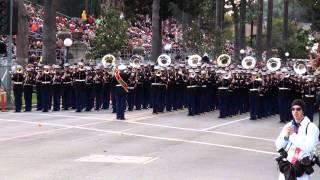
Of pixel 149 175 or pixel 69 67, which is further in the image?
pixel 69 67

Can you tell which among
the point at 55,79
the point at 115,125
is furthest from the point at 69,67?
the point at 115,125

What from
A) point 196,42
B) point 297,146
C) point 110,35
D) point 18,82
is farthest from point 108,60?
point 196,42

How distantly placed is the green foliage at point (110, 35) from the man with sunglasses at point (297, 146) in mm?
30813

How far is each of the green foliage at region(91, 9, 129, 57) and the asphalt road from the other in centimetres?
1502

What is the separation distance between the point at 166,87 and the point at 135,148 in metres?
11.0

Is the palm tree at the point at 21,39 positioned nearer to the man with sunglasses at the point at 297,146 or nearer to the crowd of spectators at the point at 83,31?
the crowd of spectators at the point at 83,31

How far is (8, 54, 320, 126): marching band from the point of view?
25.4 metres

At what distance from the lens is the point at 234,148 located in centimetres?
1655

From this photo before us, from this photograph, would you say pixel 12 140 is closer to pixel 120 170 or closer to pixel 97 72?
pixel 120 170

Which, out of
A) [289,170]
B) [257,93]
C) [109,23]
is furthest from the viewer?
[109,23]

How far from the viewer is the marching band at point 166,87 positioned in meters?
25.4

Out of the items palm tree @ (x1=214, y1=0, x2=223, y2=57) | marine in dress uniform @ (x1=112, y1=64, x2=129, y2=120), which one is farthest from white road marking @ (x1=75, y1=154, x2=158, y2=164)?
palm tree @ (x1=214, y1=0, x2=223, y2=57)

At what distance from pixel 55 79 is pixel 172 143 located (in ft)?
35.0

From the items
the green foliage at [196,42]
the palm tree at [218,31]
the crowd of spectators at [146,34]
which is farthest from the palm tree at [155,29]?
the crowd of spectators at [146,34]
